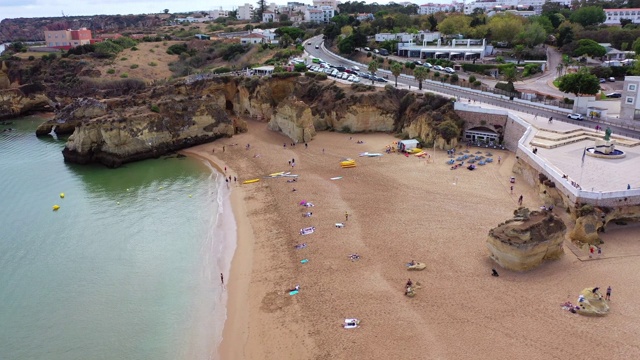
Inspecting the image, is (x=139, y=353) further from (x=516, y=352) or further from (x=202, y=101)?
(x=202, y=101)

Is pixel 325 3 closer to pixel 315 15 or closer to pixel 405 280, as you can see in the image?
pixel 315 15

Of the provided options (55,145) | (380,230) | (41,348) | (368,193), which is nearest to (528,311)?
(380,230)

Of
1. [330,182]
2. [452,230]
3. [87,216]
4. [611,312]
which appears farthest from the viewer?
[330,182]

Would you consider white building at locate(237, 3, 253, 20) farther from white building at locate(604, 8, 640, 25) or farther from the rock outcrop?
the rock outcrop

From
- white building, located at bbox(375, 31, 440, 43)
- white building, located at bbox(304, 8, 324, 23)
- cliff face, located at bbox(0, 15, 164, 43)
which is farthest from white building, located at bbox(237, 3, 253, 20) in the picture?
white building, located at bbox(375, 31, 440, 43)

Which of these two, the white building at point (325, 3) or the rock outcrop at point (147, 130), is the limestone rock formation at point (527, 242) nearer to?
the rock outcrop at point (147, 130)
